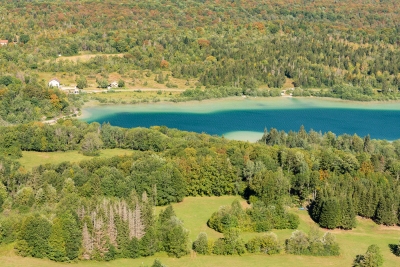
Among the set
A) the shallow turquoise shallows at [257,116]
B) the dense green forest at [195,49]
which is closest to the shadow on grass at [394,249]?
the shallow turquoise shallows at [257,116]

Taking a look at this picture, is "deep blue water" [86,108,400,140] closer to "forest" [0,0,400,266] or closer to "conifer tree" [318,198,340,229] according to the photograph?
"forest" [0,0,400,266]

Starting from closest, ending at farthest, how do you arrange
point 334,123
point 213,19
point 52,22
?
point 334,123 < point 52,22 < point 213,19

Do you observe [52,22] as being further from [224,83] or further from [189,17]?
[224,83]

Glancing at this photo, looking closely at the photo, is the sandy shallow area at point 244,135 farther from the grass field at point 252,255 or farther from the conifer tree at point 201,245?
the conifer tree at point 201,245

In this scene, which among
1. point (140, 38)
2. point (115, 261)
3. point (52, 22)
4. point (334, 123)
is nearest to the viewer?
point (115, 261)

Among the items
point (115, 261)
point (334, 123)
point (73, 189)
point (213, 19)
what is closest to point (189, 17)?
point (213, 19)

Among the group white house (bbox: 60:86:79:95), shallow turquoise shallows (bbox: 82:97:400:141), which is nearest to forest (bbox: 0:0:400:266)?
white house (bbox: 60:86:79:95)

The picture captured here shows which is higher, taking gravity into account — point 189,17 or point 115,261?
point 189,17
